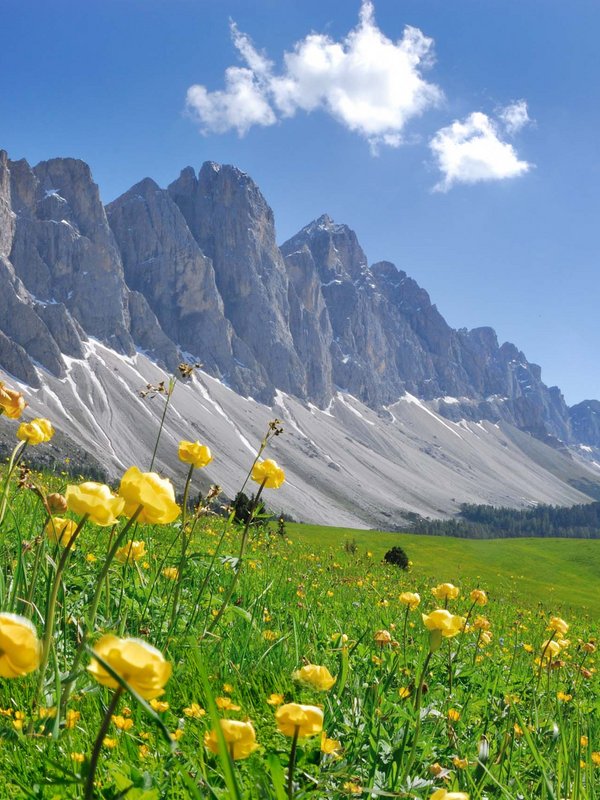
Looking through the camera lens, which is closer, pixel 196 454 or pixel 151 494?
pixel 151 494

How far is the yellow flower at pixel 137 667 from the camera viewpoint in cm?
138

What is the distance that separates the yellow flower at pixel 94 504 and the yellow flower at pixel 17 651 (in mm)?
782

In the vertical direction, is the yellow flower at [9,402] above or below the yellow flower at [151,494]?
above

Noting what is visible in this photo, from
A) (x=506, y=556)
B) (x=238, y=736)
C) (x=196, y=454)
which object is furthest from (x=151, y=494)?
(x=506, y=556)

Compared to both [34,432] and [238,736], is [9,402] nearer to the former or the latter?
[34,432]

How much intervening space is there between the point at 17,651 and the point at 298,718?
903 millimetres

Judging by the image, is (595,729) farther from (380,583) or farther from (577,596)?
(577,596)

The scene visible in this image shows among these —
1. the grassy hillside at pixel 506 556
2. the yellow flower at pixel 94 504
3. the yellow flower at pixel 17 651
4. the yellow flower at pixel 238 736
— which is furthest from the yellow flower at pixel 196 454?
the grassy hillside at pixel 506 556

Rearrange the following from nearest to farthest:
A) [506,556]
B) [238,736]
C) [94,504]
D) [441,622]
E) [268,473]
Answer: [238,736] → [94,504] → [441,622] → [268,473] → [506,556]

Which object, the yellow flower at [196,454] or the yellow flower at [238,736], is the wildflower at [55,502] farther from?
the yellow flower at [238,736]

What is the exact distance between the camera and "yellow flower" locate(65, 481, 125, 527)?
2244 mm

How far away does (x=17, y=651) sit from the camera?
145 centimetres

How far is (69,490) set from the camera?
2373 mm

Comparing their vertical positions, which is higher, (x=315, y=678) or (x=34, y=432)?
(x=34, y=432)
